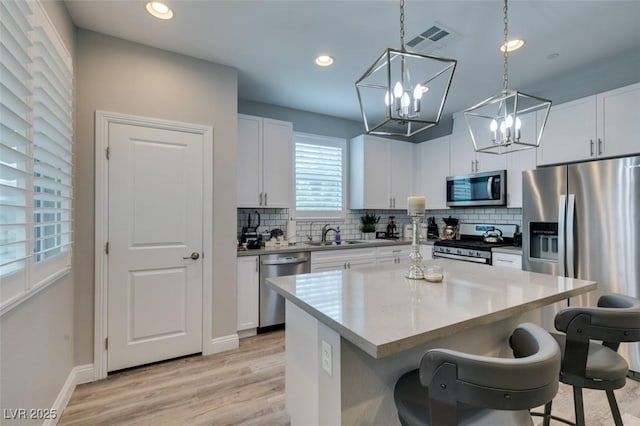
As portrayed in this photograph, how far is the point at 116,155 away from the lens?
2445 mm

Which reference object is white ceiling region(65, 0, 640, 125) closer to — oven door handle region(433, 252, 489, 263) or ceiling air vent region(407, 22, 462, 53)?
ceiling air vent region(407, 22, 462, 53)

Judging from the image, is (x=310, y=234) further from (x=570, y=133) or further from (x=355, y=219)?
(x=570, y=133)

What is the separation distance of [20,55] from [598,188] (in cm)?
389

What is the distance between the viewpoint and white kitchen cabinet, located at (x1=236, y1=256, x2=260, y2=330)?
10.1ft

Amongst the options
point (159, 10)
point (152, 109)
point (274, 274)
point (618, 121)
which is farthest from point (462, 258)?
point (159, 10)

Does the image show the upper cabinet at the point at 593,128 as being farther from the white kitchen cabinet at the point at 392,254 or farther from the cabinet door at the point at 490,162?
the white kitchen cabinet at the point at 392,254

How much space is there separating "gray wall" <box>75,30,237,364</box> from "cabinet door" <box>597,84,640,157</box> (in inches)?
136

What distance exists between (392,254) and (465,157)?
64.1 inches

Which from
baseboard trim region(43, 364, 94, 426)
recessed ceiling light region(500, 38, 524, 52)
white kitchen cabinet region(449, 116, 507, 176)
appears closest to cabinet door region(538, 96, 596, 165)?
white kitchen cabinet region(449, 116, 507, 176)

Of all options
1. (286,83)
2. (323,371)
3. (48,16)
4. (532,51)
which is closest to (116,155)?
(48,16)

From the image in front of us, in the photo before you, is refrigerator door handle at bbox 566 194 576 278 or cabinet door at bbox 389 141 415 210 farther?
cabinet door at bbox 389 141 415 210

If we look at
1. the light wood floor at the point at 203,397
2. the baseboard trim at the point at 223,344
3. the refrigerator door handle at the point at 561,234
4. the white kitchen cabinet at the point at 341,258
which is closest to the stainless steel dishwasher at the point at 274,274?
the white kitchen cabinet at the point at 341,258

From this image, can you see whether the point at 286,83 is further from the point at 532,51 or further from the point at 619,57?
the point at 619,57

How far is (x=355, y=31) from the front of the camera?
2381 millimetres
